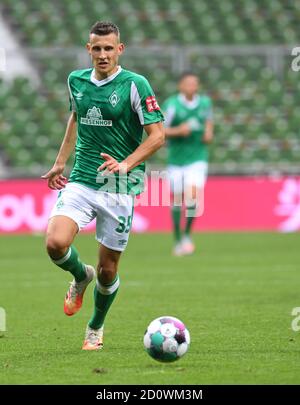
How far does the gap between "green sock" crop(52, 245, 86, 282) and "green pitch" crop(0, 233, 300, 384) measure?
1.77ft

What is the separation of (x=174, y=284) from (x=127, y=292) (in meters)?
0.84

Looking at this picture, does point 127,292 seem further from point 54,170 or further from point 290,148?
point 290,148

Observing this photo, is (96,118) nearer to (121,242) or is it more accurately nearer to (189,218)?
(121,242)

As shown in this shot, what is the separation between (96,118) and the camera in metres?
7.60

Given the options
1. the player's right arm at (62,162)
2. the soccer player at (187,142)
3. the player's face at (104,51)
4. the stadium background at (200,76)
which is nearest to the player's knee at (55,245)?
the player's right arm at (62,162)

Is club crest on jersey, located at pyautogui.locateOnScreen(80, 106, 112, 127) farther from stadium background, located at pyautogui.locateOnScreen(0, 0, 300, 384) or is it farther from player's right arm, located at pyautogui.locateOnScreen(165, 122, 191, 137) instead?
player's right arm, located at pyautogui.locateOnScreen(165, 122, 191, 137)

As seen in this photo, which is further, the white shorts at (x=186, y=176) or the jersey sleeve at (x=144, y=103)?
the white shorts at (x=186, y=176)

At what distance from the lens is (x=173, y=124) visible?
53.8 feet

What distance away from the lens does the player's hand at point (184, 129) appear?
53.0 feet

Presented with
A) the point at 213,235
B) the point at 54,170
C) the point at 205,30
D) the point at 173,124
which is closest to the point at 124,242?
the point at 54,170

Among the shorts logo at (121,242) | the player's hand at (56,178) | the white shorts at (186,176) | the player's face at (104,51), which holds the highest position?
the player's face at (104,51)

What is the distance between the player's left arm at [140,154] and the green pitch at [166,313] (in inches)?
51.2

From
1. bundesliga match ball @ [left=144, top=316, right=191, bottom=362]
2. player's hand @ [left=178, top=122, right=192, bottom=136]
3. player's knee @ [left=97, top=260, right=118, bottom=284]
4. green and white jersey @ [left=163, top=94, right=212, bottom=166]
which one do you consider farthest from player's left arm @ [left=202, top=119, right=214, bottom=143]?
bundesliga match ball @ [left=144, top=316, right=191, bottom=362]

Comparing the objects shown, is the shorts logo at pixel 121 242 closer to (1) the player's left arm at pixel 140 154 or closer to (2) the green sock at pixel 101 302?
(2) the green sock at pixel 101 302
